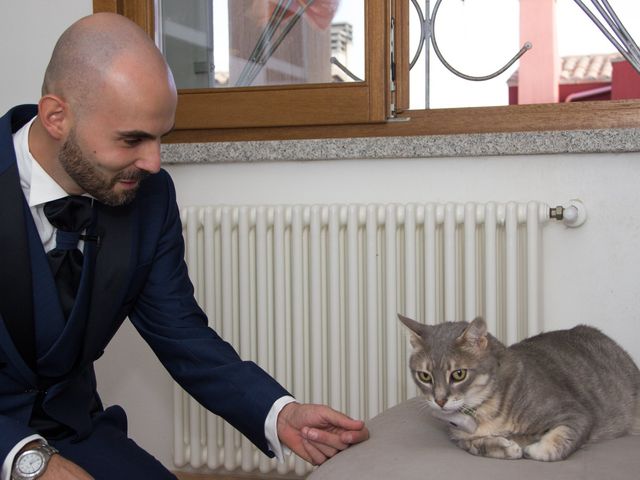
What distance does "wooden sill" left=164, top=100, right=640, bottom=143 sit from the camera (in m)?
2.21

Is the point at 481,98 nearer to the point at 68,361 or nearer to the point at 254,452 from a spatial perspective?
the point at 254,452

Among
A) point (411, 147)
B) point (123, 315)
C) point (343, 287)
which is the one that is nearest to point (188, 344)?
point (123, 315)

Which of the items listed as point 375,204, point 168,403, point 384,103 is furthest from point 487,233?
point 168,403

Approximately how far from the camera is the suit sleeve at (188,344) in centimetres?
152

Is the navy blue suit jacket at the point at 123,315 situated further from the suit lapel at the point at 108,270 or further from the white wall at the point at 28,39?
the white wall at the point at 28,39

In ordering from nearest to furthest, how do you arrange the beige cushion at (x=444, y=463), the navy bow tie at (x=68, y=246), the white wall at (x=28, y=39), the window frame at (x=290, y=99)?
the beige cushion at (x=444, y=463) < the navy bow tie at (x=68, y=246) < the window frame at (x=290, y=99) < the white wall at (x=28, y=39)

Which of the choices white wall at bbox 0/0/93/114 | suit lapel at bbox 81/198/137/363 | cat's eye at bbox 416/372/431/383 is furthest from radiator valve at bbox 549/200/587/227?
white wall at bbox 0/0/93/114

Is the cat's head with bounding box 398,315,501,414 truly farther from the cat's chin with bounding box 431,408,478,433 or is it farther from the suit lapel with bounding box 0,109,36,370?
the suit lapel with bounding box 0,109,36,370

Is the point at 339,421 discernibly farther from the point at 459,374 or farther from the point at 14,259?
the point at 14,259

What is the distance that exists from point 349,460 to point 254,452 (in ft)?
3.67

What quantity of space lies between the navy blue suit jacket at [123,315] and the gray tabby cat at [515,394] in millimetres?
305

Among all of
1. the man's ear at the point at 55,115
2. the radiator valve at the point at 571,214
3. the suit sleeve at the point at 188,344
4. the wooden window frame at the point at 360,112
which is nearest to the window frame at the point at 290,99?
the wooden window frame at the point at 360,112

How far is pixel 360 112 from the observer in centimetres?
239

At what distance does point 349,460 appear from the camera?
136 cm
